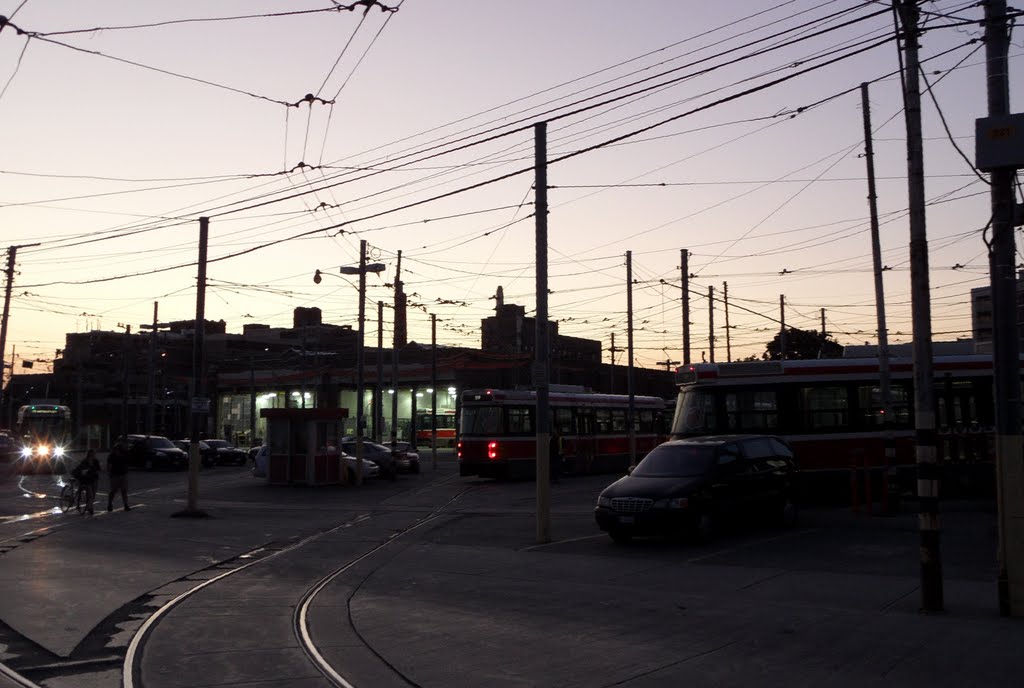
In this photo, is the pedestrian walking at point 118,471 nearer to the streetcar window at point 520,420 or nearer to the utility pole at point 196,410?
the utility pole at point 196,410

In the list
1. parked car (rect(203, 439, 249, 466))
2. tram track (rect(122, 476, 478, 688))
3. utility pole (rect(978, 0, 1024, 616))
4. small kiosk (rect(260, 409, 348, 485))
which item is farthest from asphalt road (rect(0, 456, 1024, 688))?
parked car (rect(203, 439, 249, 466))

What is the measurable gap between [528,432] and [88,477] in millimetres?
15901

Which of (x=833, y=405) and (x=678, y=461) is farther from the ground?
(x=833, y=405)

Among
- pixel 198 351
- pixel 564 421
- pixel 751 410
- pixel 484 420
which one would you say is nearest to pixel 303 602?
pixel 751 410

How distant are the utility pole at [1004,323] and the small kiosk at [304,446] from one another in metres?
26.6

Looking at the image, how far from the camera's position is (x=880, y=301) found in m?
22.9

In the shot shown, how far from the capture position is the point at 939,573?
10422 mm

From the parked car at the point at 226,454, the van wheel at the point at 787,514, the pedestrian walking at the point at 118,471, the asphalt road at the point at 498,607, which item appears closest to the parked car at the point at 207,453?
the parked car at the point at 226,454

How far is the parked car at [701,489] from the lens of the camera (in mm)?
16328

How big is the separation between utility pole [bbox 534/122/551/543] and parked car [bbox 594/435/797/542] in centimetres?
108

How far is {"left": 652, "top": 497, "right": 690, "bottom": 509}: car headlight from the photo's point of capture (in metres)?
16.2

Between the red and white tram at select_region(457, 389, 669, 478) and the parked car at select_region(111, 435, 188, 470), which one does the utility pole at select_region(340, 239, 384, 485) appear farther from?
the parked car at select_region(111, 435, 188, 470)

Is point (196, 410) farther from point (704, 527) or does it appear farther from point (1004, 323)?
point (1004, 323)

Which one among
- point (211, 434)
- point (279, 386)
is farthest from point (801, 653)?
point (211, 434)
